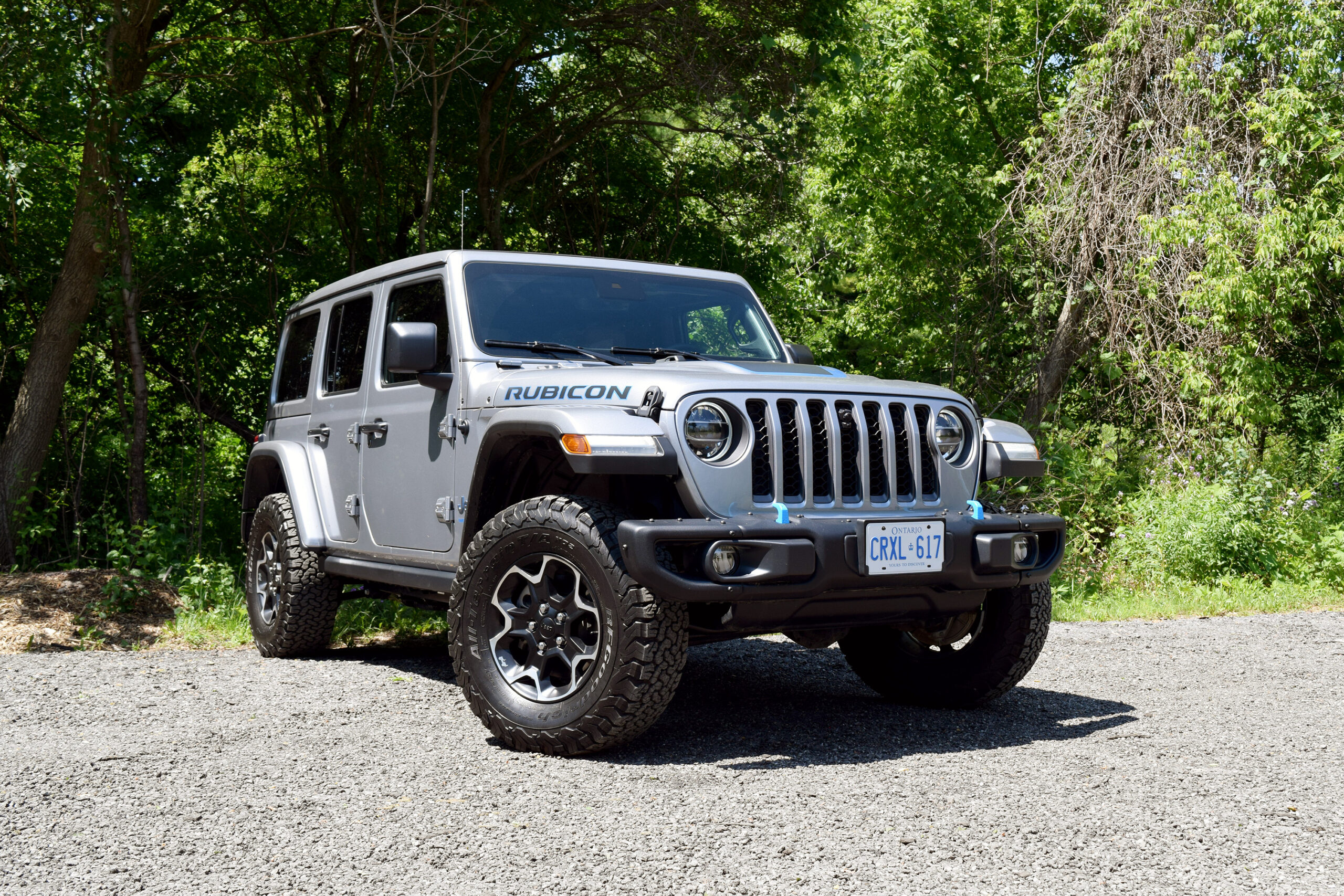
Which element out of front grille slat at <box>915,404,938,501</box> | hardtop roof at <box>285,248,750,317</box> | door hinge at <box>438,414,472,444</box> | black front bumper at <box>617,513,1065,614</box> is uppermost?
hardtop roof at <box>285,248,750,317</box>

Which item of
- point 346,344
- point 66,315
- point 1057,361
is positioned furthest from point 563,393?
point 1057,361

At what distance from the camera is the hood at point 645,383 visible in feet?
14.9

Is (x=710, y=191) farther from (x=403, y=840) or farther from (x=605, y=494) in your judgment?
(x=403, y=840)

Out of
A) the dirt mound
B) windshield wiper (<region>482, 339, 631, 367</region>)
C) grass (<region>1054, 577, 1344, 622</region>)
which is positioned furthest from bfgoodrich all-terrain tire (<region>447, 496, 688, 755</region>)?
grass (<region>1054, 577, 1344, 622</region>)

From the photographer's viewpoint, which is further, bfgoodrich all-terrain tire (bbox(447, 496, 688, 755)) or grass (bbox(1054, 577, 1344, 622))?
grass (bbox(1054, 577, 1344, 622))

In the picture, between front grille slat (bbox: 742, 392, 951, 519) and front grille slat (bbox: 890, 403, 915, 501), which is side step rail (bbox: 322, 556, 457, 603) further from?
front grille slat (bbox: 890, 403, 915, 501)

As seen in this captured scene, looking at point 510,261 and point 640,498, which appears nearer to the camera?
point 640,498

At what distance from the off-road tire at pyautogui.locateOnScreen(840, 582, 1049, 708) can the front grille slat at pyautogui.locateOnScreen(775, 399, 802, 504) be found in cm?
89

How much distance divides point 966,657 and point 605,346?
214 centimetres

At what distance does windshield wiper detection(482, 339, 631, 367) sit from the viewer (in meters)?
5.40

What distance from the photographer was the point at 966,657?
559 centimetres

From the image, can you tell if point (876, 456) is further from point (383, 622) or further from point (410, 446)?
point (383, 622)

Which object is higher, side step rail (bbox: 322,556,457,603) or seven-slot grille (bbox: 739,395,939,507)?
seven-slot grille (bbox: 739,395,939,507)

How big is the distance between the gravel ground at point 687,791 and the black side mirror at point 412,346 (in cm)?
148
